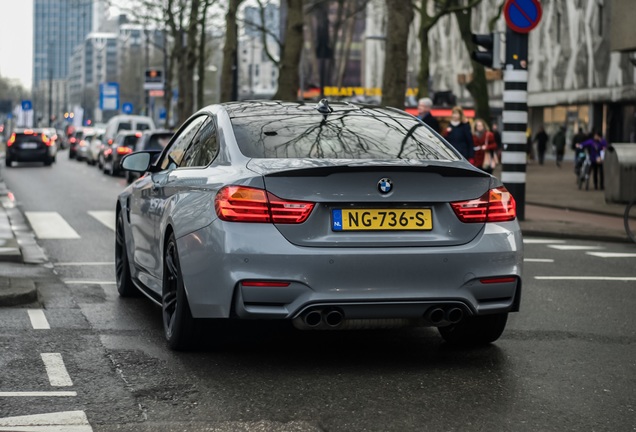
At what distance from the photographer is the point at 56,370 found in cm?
695

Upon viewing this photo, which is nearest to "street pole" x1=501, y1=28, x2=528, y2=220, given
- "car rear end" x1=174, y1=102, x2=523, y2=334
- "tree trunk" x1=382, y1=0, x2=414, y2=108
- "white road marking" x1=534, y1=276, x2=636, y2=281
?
"white road marking" x1=534, y1=276, x2=636, y2=281

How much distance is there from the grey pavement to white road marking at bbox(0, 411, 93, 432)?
147 inches

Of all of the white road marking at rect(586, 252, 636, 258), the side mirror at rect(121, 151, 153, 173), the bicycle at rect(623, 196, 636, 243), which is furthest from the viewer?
the bicycle at rect(623, 196, 636, 243)

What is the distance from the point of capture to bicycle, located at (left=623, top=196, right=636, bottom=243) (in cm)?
1708

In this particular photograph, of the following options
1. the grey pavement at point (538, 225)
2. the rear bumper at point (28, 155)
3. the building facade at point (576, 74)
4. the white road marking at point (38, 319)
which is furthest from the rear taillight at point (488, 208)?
the building facade at point (576, 74)

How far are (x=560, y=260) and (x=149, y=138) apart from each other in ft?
63.6

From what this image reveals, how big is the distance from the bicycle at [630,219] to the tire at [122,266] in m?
8.62

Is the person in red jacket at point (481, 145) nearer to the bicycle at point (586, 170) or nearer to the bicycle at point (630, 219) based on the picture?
the bicycle at point (586, 170)

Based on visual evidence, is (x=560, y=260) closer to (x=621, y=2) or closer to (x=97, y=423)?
(x=97, y=423)

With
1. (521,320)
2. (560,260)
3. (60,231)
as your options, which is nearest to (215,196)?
(521,320)

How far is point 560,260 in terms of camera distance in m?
14.2

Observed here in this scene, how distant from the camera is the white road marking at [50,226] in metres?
16.8

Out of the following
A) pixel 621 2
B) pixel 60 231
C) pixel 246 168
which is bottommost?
pixel 60 231

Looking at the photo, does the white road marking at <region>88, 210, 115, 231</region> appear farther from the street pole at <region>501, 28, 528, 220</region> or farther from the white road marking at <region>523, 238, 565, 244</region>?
the street pole at <region>501, 28, 528, 220</region>
